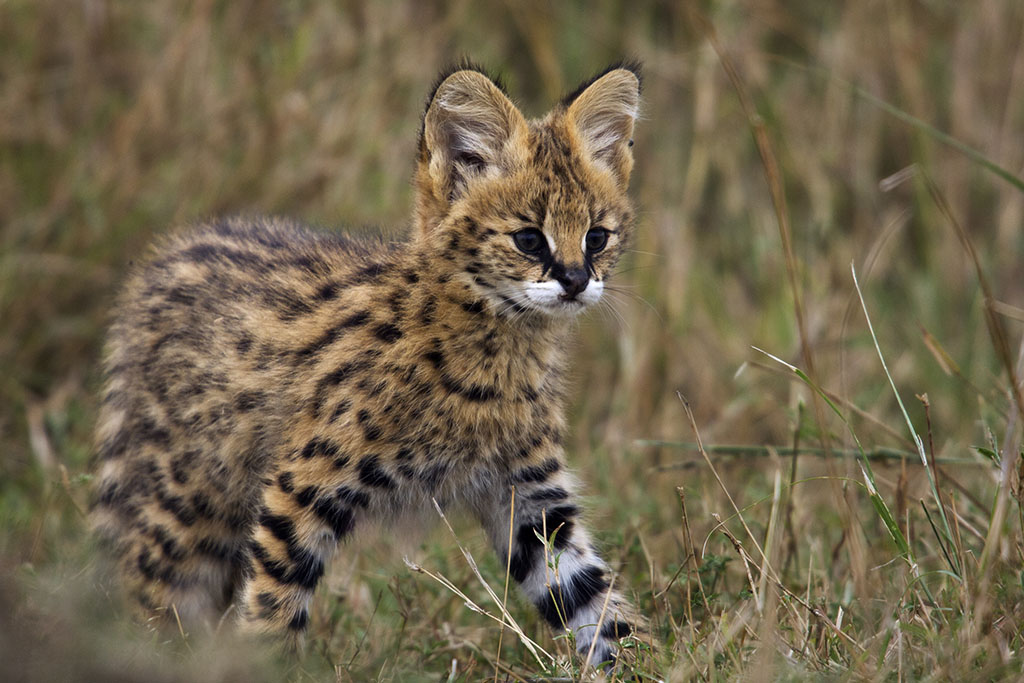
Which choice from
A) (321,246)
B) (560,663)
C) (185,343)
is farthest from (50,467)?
(560,663)

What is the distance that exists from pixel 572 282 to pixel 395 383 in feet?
2.28

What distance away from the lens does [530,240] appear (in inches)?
157

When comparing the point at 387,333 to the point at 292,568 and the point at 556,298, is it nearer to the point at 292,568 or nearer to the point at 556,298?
the point at 556,298

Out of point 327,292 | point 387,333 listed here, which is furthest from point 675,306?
point 387,333

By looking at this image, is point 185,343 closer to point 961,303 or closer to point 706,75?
point 706,75

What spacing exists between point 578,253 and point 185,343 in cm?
157

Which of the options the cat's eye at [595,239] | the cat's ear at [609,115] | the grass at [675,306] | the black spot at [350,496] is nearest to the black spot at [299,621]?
the grass at [675,306]

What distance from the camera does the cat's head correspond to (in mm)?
3955

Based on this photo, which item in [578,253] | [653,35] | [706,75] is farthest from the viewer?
[653,35]

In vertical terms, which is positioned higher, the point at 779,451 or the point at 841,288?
the point at 779,451

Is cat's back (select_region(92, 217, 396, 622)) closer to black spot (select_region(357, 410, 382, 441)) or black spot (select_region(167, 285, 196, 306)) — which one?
black spot (select_region(167, 285, 196, 306))

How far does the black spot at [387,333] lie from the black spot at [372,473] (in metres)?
0.41

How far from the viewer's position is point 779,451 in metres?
4.79

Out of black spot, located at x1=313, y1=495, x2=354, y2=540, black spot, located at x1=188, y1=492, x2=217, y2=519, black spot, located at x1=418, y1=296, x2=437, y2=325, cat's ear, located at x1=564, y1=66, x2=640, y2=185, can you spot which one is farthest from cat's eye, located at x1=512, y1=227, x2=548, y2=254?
black spot, located at x1=188, y1=492, x2=217, y2=519
